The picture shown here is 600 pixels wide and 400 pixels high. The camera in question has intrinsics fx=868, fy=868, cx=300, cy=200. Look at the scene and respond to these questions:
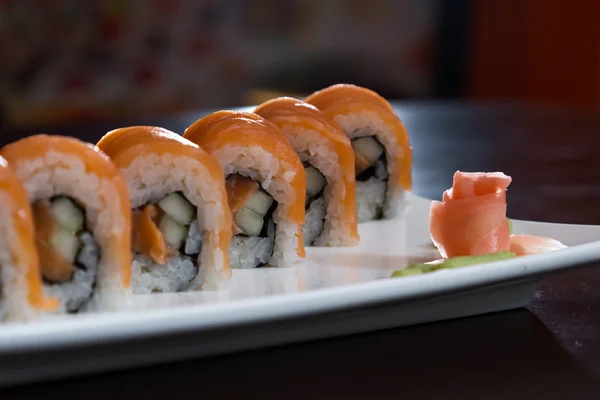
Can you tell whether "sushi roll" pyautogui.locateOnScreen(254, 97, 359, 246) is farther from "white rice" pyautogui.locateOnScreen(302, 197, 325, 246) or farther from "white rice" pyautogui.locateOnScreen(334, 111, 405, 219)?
"white rice" pyautogui.locateOnScreen(334, 111, 405, 219)

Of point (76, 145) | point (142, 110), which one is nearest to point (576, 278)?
point (76, 145)

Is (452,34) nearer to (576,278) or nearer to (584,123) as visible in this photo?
(584,123)

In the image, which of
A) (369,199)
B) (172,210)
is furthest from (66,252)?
(369,199)

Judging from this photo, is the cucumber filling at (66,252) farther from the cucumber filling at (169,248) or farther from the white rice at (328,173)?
the white rice at (328,173)

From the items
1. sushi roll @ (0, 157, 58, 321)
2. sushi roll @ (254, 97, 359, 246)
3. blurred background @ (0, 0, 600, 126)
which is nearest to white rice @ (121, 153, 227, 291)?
sushi roll @ (0, 157, 58, 321)

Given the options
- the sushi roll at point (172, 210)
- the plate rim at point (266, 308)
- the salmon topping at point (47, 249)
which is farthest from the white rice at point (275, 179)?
the plate rim at point (266, 308)

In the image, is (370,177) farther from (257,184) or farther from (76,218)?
(76,218)
